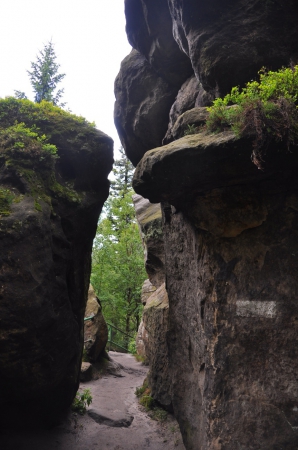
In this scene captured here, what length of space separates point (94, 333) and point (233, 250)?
27.8 ft

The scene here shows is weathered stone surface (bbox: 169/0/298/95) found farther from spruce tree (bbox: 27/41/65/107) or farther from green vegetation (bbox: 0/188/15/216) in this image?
spruce tree (bbox: 27/41/65/107)

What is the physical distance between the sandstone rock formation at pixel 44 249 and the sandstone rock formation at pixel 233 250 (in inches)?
77.5

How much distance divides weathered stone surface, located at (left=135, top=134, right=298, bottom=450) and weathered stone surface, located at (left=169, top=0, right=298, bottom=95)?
2.08 m

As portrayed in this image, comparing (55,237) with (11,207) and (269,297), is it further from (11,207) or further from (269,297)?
(269,297)

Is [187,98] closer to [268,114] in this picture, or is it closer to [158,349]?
[268,114]

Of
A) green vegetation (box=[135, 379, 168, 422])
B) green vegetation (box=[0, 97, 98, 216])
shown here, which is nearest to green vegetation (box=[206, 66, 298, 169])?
green vegetation (box=[0, 97, 98, 216])

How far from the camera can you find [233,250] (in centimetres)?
566

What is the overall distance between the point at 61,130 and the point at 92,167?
3.40 ft

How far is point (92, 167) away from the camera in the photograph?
7.78 meters

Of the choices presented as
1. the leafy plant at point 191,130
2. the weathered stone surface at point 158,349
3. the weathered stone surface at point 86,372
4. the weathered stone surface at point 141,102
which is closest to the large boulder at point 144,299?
the weathered stone surface at point 86,372

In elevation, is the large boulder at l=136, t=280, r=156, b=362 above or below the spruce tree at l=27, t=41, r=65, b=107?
below

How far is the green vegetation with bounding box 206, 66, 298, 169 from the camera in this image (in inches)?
184

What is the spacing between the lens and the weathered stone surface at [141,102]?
10.3 meters

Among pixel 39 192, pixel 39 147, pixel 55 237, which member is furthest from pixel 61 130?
pixel 55 237
